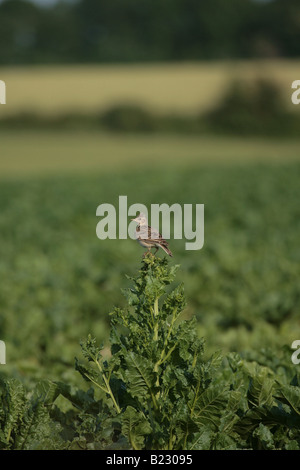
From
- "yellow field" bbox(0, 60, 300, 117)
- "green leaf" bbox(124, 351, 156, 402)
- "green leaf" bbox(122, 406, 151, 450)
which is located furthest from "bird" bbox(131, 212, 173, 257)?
"yellow field" bbox(0, 60, 300, 117)

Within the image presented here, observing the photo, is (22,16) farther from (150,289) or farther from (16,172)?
(150,289)

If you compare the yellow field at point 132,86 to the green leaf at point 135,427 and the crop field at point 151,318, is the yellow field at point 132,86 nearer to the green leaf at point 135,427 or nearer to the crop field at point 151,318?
the crop field at point 151,318

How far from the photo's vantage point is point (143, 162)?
3394 cm

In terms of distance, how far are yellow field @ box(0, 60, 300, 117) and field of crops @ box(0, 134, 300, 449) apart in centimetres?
3120

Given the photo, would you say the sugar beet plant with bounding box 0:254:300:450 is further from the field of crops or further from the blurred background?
the blurred background

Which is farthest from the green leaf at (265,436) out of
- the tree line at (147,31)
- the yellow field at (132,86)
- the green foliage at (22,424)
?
the tree line at (147,31)

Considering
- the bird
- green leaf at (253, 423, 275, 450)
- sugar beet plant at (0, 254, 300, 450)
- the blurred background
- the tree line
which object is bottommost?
green leaf at (253, 423, 275, 450)

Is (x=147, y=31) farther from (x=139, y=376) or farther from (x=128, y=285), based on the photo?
(x=139, y=376)

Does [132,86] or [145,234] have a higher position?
[132,86]

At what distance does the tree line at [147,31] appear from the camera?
264 ft

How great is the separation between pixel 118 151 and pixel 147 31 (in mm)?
50531

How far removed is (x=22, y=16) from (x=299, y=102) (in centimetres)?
5153

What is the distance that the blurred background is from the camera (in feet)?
23.6

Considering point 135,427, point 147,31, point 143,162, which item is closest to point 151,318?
point 135,427
